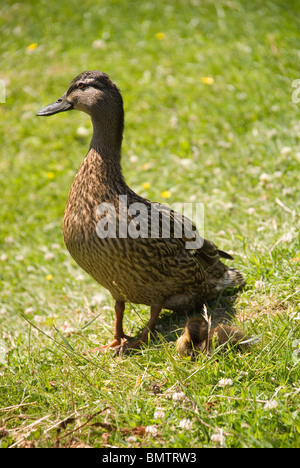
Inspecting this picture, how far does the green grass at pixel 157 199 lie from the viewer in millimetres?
2742

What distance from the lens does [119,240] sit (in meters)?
3.45

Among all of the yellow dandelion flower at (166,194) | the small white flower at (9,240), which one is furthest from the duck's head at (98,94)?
the small white flower at (9,240)

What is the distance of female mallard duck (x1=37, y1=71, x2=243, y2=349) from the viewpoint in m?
3.49

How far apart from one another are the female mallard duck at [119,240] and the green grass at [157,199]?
0.70 feet

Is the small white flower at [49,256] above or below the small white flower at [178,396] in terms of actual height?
below

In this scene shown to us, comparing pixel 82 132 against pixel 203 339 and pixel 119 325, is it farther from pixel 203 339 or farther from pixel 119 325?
pixel 203 339

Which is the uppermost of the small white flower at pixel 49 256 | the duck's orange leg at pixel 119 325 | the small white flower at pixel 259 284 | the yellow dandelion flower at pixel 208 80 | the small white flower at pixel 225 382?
the small white flower at pixel 225 382

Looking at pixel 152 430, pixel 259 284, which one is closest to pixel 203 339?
pixel 152 430

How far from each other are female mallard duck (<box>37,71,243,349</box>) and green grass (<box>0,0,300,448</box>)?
0.70ft

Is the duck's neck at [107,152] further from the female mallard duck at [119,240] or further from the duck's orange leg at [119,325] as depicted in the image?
the duck's orange leg at [119,325]

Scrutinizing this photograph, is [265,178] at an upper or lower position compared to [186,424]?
lower

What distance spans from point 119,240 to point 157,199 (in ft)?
8.46

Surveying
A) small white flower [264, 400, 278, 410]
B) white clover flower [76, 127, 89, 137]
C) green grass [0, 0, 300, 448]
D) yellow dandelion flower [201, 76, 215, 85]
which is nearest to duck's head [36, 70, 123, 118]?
green grass [0, 0, 300, 448]

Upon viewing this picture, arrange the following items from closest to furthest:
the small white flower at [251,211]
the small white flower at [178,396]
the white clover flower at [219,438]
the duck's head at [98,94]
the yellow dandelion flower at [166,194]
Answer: the white clover flower at [219,438] → the small white flower at [178,396] → the duck's head at [98,94] → the small white flower at [251,211] → the yellow dandelion flower at [166,194]
